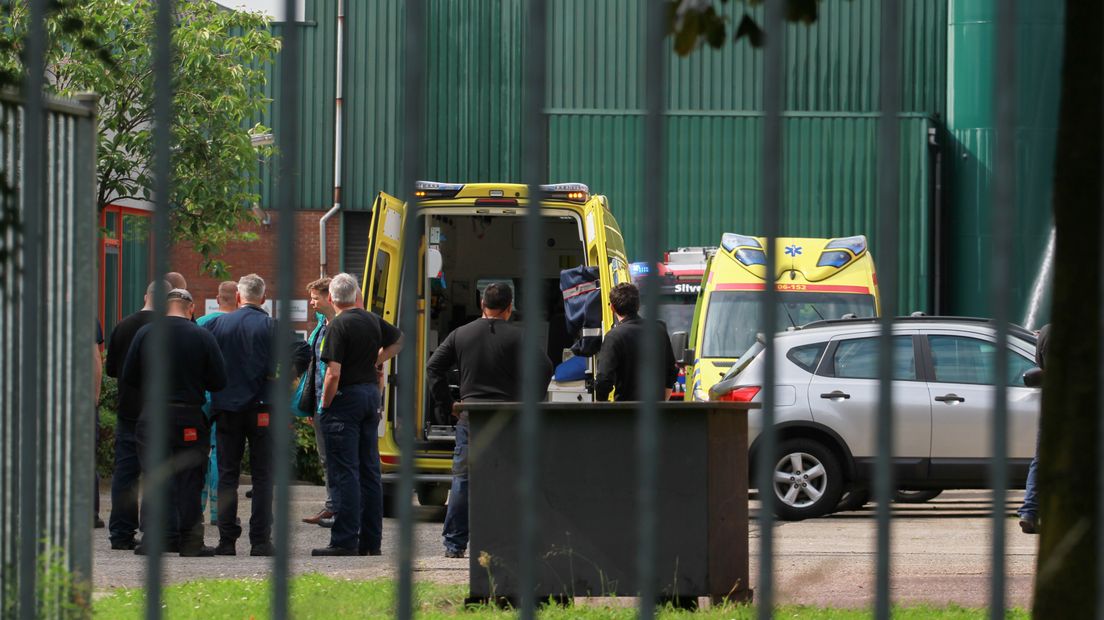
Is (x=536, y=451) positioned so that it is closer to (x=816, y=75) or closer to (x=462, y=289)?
(x=462, y=289)

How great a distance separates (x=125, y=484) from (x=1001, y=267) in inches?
305

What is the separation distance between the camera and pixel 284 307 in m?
2.38

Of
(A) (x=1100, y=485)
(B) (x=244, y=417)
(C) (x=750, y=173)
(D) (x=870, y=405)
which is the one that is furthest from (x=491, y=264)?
(C) (x=750, y=173)

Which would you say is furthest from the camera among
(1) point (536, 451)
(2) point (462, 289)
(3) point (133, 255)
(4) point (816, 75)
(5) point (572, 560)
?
(4) point (816, 75)

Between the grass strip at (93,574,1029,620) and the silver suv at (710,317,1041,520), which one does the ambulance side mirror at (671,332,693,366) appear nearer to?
the silver suv at (710,317,1041,520)

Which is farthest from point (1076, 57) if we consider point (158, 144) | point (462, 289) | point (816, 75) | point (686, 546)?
point (816, 75)

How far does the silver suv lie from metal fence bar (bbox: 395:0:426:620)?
364 inches

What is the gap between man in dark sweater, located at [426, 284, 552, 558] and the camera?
8.53m

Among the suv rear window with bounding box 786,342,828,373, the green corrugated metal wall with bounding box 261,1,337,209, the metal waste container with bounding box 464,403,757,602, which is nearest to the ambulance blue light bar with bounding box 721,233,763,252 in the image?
the suv rear window with bounding box 786,342,828,373

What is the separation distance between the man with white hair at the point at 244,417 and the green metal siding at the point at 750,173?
51.8 feet

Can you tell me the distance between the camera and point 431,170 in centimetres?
2652

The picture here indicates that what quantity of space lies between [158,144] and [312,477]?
12.6 metres

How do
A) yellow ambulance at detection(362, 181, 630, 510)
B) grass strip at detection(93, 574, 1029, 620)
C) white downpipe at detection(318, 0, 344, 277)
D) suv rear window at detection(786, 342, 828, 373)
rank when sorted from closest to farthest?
grass strip at detection(93, 574, 1029, 620), yellow ambulance at detection(362, 181, 630, 510), suv rear window at detection(786, 342, 828, 373), white downpipe at detection(318, 0, 344, 277)

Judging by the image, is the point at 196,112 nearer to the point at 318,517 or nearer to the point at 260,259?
the point at 318,517
